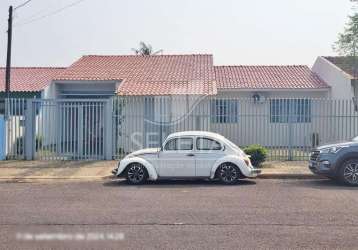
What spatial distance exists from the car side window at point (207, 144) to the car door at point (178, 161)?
0.18 metres

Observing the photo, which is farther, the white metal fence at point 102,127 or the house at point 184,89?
the house at point 184,89

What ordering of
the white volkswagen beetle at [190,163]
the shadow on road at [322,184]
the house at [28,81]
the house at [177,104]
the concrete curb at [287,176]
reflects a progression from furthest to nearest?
the house at [28,81], the house at [177,104], the concrete curb at [287,176], the white volkswagen beetle at [190,163], the shadow on road at [322,184]

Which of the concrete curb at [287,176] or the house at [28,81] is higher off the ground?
the house at [28,81]

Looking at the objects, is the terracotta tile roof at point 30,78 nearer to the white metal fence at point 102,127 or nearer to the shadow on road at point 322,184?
the white metal fence at point 102,127

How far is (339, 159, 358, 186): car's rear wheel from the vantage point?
13523 mm

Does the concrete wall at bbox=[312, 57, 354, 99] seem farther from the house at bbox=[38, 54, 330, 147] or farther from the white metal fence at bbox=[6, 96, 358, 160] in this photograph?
the white metal fence at bbox=[6, 96, 358, 160]

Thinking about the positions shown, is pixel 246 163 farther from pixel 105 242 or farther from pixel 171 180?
pixel 105 242

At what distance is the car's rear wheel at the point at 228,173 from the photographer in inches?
536

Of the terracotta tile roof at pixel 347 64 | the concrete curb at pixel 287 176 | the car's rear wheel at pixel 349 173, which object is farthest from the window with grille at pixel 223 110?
the car's rear wheel at pixel 349 173

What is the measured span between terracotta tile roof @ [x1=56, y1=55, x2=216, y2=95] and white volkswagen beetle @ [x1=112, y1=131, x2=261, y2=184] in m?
8.97

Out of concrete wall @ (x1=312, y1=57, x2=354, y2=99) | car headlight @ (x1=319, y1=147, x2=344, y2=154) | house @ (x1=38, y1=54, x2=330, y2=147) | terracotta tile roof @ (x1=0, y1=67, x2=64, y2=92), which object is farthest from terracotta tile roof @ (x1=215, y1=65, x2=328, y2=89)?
car headlight @ (x1=319, y1=147, x2=344, y2=154)

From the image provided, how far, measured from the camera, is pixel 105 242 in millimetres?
7305

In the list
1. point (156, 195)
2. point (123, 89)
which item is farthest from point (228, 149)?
point (123, 89)

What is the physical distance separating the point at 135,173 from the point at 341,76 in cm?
1406
